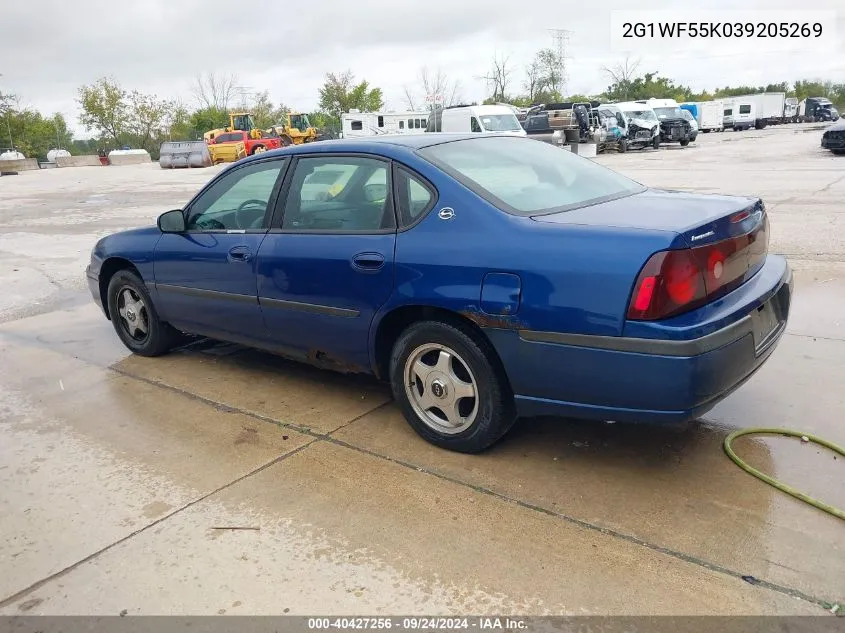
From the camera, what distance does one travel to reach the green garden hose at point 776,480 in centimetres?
288

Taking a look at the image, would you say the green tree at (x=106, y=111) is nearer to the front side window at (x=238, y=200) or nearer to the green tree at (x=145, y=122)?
the green tree at (x=145, y=122)

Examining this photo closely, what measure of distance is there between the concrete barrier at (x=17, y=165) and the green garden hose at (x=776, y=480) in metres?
47.7

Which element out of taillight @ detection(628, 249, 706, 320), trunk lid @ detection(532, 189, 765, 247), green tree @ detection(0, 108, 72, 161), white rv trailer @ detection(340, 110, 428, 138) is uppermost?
green tree @ detection(0, 108, 72, 161)

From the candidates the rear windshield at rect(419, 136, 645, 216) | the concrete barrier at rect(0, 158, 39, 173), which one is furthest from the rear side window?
the concrete barrier at rect(0, 158, 39, 173)

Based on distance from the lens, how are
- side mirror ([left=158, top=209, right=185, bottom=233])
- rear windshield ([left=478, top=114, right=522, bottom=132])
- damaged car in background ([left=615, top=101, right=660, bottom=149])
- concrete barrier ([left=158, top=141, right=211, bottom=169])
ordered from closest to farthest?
1. side mirror ([left=158, top=209, right=185, bottom=233])
2. rear windshield ([left=478, top=114, right=522, bottom=132])
3. damaged car in background ([left=615, top=101, right=660, bottom=149])
4. concrete barrier ([left=158, top=141, right=211, bottom=169])

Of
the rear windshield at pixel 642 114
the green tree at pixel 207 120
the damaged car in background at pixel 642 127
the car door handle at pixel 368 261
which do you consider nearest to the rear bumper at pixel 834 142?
the damaged car in background at pixel 642 127

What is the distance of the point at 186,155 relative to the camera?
123ft

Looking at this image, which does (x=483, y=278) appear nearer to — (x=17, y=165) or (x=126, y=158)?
(x=17, y=165)

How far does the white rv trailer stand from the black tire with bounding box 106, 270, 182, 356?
2696cm

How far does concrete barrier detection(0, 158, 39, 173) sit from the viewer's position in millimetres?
42438

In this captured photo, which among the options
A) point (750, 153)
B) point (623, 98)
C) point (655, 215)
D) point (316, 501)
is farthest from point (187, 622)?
point (623, 98)

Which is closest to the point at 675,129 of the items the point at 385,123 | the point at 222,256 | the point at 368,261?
the point at 385,123

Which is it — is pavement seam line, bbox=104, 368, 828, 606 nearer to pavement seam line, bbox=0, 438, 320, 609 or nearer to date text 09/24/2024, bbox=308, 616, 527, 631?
pavement seam line, bbox=0, 438, 320, 609

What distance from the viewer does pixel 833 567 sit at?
2.51 meters
